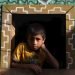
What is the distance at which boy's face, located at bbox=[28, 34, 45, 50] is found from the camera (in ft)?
6.91

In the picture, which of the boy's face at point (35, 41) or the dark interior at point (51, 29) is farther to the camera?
the dark interior at point (51, 29)

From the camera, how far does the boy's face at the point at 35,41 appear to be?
2107 millimetres

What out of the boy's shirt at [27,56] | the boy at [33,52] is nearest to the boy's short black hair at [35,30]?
the boy at [33,52]

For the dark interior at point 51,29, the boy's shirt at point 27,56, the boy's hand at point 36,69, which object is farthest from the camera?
the dark interior at point 51,29

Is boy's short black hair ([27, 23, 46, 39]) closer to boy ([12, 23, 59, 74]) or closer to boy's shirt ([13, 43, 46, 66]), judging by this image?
boy ([12, 23, 59, 74])

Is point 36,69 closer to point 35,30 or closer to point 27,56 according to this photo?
point 27,56

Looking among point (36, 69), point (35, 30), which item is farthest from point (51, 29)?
point (36, 69)

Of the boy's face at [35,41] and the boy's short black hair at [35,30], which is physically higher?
the boy's short black hair at [35,30]

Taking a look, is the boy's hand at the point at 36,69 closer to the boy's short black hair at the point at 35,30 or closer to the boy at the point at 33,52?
the boy at the point at 33,52

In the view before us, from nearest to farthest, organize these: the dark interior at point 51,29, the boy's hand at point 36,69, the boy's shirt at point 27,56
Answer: the boy's hand at point 36,69 → the boy's shirt at point 27,56 → the dark interior at point 51,29

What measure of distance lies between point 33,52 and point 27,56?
0.05 meters

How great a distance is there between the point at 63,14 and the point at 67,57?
0.26 meters

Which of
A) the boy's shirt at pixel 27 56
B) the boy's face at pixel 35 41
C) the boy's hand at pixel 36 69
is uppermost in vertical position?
the boy's face at pixel 35 41

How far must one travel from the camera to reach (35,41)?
83.0 inches
